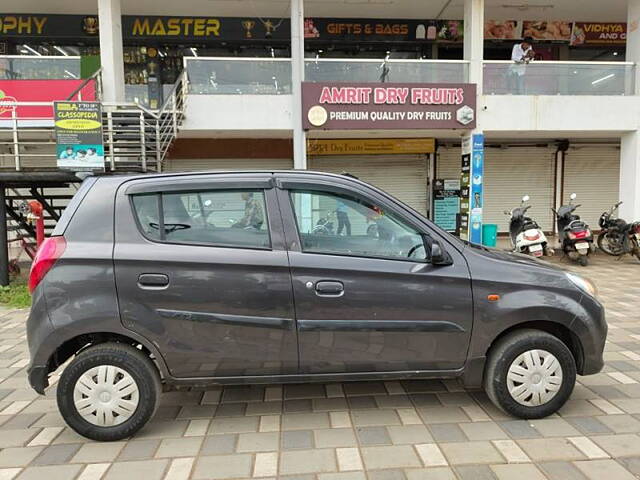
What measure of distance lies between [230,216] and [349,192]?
0.85 m

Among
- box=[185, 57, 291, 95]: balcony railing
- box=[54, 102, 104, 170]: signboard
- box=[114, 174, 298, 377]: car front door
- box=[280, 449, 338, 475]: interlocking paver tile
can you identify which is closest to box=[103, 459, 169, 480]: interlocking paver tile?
box=[114, 174, 298, 377]: car front door

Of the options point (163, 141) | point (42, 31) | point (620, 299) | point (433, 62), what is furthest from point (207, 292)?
point (42, 31)

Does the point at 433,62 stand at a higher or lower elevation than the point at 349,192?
higher

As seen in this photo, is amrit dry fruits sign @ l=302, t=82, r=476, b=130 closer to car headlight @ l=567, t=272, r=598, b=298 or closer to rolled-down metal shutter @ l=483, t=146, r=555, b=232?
rolled-down metal shutter @ l=483, t=146, r=555, b=232

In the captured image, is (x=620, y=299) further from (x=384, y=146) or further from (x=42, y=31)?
(x=42, y=31)

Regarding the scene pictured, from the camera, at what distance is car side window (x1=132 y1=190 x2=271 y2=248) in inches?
125

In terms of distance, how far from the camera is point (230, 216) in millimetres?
3248

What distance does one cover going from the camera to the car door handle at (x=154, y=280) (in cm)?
306

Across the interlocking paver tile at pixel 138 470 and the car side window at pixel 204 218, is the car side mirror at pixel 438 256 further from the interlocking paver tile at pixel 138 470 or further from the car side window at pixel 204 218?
the interlocking paver tile at pixel 138 470

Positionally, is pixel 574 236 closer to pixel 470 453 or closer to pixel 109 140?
pixel 470 453

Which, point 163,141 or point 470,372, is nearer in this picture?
point 470,372

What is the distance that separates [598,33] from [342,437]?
1610cm

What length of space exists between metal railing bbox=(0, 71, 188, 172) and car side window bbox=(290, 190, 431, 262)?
6.78 metres

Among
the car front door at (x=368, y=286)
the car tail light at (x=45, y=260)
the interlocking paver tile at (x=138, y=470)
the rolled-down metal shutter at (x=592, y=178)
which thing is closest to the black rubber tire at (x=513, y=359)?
the car front door at (x=368, y=286)
